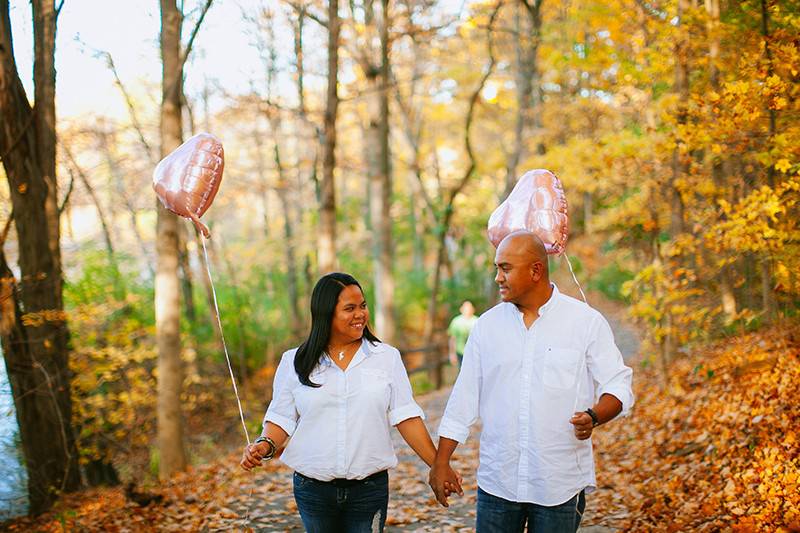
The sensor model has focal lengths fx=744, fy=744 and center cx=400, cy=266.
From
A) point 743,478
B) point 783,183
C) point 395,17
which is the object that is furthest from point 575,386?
point 395,17

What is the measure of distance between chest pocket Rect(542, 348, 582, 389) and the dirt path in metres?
3.16

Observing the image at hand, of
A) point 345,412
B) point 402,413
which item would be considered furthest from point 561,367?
point 345,412

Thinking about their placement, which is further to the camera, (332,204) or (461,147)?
(461,147)

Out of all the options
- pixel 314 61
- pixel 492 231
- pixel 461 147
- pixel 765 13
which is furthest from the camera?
pixel 461 147

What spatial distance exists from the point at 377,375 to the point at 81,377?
27.9 feet

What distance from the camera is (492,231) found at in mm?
4918

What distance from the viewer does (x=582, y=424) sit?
322 cm

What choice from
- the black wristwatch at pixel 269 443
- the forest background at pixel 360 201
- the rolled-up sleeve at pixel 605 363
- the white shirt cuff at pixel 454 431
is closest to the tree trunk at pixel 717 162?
the forest background at pixel 360 201

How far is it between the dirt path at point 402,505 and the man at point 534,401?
276 cm

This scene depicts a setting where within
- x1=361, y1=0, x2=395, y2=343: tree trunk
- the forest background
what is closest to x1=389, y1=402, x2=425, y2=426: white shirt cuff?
the forest background

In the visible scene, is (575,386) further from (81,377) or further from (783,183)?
(81,377)

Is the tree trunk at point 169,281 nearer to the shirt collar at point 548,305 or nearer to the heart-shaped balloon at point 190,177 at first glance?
the heart-shaped balloon at point 190,177

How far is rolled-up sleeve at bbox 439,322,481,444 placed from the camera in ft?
11.6

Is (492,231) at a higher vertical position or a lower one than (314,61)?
lower
